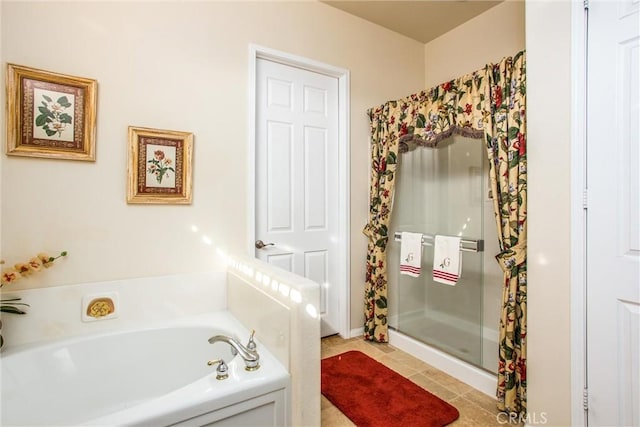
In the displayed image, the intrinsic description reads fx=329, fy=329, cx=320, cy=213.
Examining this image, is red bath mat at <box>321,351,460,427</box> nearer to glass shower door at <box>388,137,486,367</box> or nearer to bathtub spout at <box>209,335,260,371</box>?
glass shower door at <box>388,137,486,367</box>

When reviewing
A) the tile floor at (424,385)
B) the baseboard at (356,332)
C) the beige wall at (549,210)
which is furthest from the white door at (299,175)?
the beige wall at (549,210)

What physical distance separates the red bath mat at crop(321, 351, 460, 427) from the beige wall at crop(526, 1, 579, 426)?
498 millimetres

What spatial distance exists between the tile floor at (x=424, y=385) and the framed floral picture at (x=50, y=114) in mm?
1969

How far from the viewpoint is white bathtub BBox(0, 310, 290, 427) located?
3.80 ft

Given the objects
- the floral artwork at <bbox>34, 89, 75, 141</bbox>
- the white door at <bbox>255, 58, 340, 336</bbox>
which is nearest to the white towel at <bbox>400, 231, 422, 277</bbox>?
the white door at <bbox>255, 58, 340, 336</bbox>

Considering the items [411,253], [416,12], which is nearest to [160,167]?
[411,253]

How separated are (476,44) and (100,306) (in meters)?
3.38

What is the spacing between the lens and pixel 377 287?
107 inches

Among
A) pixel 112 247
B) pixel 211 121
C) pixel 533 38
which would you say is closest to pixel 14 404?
pixel 112 247

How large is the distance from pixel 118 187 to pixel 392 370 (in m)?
2.08

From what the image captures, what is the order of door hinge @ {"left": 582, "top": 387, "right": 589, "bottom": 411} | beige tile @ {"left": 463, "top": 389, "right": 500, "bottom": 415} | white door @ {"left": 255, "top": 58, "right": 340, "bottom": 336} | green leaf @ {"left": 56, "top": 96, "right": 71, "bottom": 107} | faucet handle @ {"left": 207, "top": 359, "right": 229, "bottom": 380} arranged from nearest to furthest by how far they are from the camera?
faucet handle @ {"left": 207, "top": 359, "right": 229, "bottom": 380}
door hinge @ {"left": 582, "top": 387, "right": 589, "bottom": 411}
green leaf @ {"left": 56, "top": 96, "right": 71, "bottom": 107}
beige tile @ {"left": 463, "top": 389, "right": 500, "bottom": 415}
white door @ {"left": 255, "top": 58, "right": 340, "bottom": 336}

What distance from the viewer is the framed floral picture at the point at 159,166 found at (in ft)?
6.26

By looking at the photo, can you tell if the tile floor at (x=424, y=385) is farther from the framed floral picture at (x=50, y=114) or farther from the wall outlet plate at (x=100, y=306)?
the framed floral picture at (x=50, y=114)

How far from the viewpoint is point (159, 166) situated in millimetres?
1986
